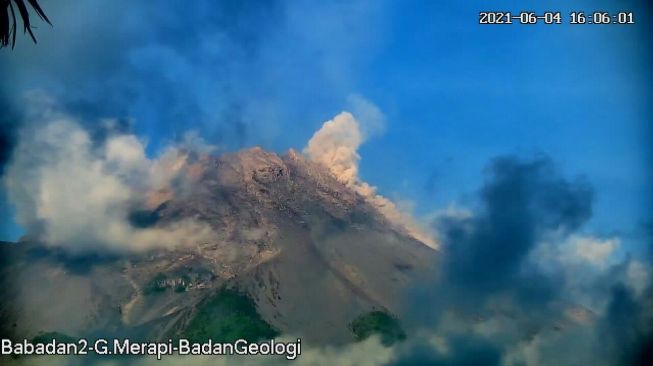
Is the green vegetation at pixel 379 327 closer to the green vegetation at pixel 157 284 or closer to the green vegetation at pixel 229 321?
the green vegetation at pixel 229 321

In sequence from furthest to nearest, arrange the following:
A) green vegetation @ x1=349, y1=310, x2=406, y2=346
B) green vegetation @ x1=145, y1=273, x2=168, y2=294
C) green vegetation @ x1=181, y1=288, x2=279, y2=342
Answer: green vegetation @ x1=145, y1=273, x2=168, y2=294, green vegetation @ x1=181, y1=288, x2=279, y2=342, green vegetation @ x1=349, y1=310, x2=406, y2=346

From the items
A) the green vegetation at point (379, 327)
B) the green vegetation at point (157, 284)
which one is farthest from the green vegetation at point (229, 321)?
the green vegetation at point (379, 327)

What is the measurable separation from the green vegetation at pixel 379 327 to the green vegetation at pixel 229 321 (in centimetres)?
1804

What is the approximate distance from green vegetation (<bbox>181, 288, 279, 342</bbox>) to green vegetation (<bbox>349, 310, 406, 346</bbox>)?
18045 millimetres

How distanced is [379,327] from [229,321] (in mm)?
36182

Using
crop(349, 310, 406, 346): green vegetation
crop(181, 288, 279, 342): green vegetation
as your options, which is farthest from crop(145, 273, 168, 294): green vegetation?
crop(349, 310, 406, 346): green vegetation

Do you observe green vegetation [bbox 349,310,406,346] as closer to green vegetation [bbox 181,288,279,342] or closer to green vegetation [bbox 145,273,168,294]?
green vegetation [bbox 181,288,279,342]

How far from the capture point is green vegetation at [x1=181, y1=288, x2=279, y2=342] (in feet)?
430

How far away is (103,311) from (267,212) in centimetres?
5323

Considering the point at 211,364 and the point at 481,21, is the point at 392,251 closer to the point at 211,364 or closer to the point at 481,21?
the point at 211,364

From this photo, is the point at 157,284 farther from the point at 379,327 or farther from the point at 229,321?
the point at 379,327

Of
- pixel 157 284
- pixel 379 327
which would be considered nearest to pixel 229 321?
pixel 157 284

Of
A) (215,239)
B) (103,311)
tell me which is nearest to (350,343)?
(103,311)

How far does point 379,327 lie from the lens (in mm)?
125250
